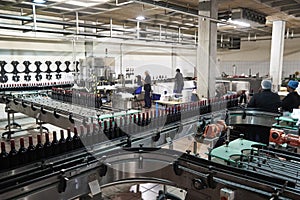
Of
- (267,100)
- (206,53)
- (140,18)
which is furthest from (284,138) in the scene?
(140,18)

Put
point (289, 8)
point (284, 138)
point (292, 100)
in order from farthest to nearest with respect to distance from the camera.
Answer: point (289, 8)
point (292, 100)
point (284, 138)

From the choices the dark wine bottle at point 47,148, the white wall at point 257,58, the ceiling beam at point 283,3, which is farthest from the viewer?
the white wall at point 257,58

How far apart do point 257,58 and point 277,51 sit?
451 centimetres

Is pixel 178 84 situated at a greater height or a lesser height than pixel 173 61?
lesser

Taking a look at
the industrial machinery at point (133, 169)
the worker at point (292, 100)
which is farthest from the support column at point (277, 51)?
the industrial machinery at point (133, 169)

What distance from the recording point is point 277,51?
23.0 ft

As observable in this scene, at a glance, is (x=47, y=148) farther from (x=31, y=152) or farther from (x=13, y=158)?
(x=13, y=158)

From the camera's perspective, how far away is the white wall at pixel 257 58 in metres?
10.2

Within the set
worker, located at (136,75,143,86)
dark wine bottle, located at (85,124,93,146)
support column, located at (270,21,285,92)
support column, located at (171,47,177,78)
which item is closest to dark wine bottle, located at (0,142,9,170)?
dark wine bottle, located at (85,124,93,146)

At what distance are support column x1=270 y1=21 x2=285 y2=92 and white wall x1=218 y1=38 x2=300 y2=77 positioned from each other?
3749 mm

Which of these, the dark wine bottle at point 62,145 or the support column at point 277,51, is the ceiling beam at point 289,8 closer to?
the support column at point 277,51

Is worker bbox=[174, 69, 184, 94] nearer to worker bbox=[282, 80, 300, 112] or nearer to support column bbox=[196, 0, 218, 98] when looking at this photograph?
support column bbox=[196, 0, 218, 98]

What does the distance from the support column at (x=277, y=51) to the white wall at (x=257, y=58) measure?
3749 millimetres

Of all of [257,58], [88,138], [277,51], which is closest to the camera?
[88,138]
